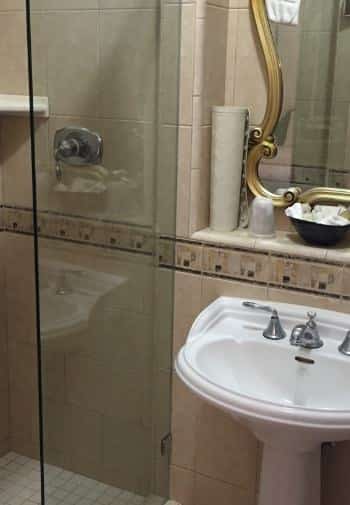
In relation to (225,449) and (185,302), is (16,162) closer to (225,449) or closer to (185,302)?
(185,302)

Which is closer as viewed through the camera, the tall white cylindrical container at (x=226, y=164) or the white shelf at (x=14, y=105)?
the tall white cylindrical container at (x=226, y=164)

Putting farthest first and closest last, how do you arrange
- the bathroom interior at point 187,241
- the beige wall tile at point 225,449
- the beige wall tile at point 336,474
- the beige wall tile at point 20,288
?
the beige wall tile at point 20,288 → the beige wall tile at point 225,449 → the beige wall tile at point 336,474 → the bathroom interior at point 187,241

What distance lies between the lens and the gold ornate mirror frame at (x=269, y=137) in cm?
174

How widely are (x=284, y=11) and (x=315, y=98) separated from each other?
10.2 inches

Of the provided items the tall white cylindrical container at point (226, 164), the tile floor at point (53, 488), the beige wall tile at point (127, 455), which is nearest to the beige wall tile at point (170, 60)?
the tall white cylindrical container at point (226, 164)

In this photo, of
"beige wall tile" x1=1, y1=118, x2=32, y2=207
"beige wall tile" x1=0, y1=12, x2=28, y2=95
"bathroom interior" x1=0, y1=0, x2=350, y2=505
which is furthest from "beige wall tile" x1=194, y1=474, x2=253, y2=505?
"beige wall tile" x1=0, y1=12, x2=28, y2=95

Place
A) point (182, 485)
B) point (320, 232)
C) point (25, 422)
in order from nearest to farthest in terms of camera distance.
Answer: point (320, 232)
point (182, 485)
point (25, 422)

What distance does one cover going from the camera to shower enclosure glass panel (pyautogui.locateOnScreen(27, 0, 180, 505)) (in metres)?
1.38

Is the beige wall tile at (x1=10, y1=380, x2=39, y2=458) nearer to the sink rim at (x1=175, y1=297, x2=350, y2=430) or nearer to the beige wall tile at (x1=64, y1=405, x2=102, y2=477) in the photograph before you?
the beige wall tile at (x1=64, y1=405, x2=102, y2=477)

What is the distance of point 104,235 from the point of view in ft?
5.21

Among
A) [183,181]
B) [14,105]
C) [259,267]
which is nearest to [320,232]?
[259,267]

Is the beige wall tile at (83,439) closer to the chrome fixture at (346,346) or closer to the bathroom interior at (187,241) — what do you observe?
the bathroom interior at (187,241)

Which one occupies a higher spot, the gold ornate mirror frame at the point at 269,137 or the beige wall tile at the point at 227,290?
the gold ornate mirror frame at the point at 269,137

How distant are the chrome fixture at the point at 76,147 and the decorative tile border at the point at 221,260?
14cm
